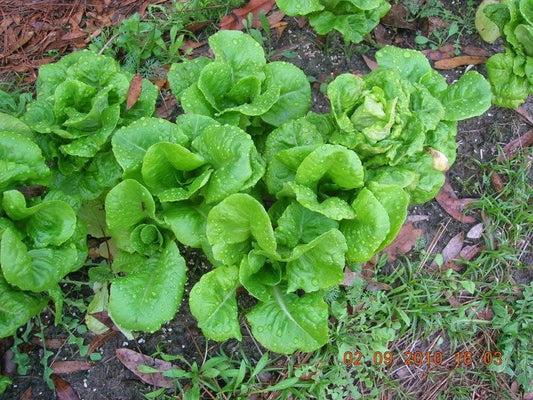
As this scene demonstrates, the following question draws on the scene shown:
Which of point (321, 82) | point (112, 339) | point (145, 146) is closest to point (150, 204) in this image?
point (145, 146)

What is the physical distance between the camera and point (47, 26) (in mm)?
3805

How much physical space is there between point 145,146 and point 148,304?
77 centimetres

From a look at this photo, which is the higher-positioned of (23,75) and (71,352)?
(23,75)

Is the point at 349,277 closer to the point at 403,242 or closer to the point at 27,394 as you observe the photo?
the point at 403,242

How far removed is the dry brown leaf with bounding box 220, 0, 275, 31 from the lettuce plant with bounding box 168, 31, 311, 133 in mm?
738

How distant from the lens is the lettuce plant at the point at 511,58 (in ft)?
10.4

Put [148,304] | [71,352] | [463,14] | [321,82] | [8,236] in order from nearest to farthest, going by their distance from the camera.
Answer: [8,236]
[148,304]
[71,352]
[321,82]
[463,14]

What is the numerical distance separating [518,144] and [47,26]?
3308 millimetres

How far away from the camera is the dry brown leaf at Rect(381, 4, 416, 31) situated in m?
3.72

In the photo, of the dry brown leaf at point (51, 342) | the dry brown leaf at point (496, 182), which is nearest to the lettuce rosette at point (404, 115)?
the dry brown leaf at point (496, 182)

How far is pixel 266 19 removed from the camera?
3.60 meters

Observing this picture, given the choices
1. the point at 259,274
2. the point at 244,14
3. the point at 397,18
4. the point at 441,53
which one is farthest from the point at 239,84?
the point at 441,53

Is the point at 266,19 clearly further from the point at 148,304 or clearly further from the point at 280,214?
the point at 148,304
